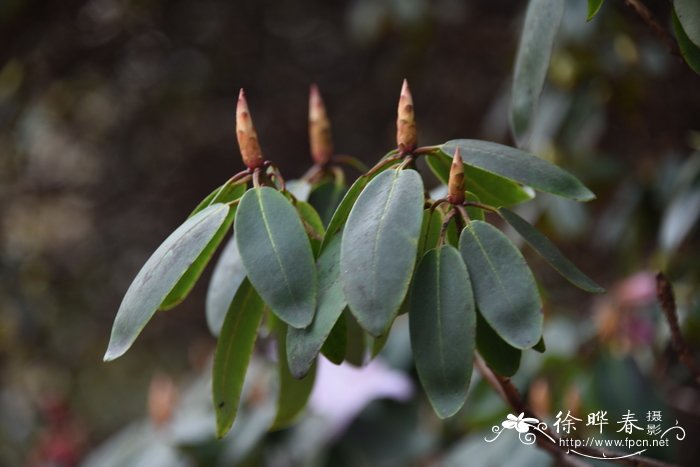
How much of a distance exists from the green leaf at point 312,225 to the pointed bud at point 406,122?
0.34 ft

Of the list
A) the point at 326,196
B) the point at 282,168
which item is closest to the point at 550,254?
the point at 326,196

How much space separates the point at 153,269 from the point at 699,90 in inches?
60.2

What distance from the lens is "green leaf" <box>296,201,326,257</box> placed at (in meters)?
0.69

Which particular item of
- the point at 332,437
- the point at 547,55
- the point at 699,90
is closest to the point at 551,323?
the point at 332,437

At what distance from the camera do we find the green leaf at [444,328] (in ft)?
1.87

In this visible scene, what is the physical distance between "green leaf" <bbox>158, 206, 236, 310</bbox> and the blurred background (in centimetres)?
63

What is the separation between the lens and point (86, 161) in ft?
8.42

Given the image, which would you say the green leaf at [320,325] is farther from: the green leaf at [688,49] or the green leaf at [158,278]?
the green leaf at [688,49]

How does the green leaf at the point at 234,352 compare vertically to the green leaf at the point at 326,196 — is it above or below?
below

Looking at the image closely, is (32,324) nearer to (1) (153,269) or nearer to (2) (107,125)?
(2) (107,125)

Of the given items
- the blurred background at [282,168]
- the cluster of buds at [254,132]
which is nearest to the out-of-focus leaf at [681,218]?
the blurred background at [282,168]

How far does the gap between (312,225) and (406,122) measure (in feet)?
0.42

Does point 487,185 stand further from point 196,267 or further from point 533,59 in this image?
point 196,267

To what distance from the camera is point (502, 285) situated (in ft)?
1.91
